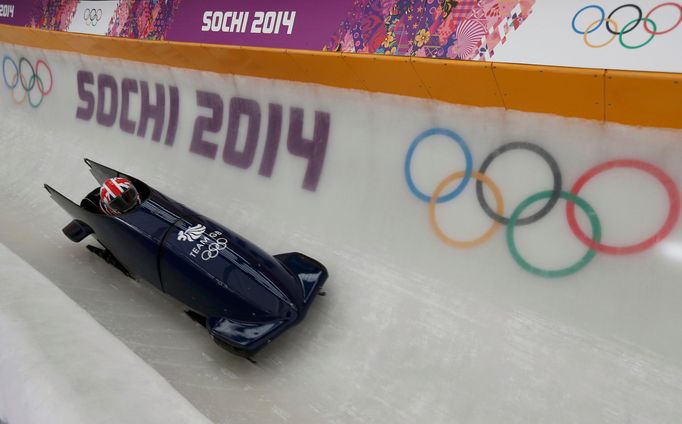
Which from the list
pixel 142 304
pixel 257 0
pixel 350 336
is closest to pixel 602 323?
pixel 350 336

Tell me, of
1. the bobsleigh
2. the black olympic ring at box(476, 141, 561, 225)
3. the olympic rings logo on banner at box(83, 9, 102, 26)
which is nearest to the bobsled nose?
the bobsleigh

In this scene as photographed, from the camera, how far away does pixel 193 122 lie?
407 cm

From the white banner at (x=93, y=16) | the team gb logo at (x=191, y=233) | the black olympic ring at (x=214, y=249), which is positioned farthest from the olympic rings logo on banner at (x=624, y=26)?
the white banner at (x=93, y=16)

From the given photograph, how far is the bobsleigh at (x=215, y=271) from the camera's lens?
2.42 meters

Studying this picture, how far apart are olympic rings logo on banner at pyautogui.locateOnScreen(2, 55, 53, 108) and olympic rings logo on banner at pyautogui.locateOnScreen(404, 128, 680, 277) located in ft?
15.3

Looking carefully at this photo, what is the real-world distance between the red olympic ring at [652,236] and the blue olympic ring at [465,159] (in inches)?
22.8

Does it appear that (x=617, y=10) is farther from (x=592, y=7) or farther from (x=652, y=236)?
(x=652, y=236)

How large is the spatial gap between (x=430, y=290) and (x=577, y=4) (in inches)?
77.0

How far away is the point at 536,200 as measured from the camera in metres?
2.44

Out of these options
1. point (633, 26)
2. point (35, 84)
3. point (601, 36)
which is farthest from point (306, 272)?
point (35, 84)

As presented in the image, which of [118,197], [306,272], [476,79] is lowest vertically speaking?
[306,272]

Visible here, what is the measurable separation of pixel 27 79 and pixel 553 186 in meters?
5.94

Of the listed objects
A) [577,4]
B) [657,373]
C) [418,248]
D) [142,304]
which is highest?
[577,4]

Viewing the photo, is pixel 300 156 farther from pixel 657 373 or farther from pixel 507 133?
pixel 657 373
